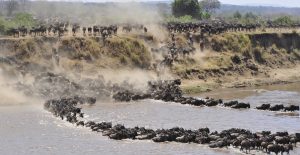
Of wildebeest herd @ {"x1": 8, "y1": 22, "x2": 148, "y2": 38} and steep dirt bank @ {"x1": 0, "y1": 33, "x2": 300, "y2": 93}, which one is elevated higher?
wildebeest herd @ {"x1": 8, "y1": 22, "x2": 148, "y2": 38}

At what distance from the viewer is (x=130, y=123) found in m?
56.9

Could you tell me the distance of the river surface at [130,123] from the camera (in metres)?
46.2

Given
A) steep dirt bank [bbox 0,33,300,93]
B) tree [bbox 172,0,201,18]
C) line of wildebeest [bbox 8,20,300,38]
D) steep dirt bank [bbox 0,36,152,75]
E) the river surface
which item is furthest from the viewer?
tree [bbox 172,0,201,18]

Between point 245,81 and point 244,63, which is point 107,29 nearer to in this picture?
point 244,63

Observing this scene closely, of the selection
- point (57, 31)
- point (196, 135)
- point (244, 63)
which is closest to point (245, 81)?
point (244, 63)

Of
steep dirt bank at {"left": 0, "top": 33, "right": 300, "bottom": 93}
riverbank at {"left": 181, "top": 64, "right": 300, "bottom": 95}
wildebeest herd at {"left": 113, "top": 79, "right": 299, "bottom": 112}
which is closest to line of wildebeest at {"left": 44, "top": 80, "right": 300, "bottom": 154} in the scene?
wildebeest herd at {"left": 113, "top": 79, "right": 299, "bottom": 112}

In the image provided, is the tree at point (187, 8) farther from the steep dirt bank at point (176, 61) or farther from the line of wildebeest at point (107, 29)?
the steep dirt bank at point (176, 61)

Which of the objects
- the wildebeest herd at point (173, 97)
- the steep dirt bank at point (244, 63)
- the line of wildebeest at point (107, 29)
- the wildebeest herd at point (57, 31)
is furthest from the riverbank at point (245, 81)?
the wildebeest herd at point (57, 31)

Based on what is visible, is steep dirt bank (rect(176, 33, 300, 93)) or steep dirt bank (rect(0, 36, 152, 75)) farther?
steep dirt bank (rect(176, 33, 300, 93))

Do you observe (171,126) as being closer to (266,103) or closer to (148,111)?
(148,111)

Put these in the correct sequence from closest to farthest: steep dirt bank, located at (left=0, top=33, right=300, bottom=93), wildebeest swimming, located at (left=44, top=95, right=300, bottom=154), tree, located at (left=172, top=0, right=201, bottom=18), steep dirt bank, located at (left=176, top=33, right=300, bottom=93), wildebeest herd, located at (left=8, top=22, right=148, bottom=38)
Result: wildebeest swimming, located at (left=44, top=95, right=300, bottom=154)
steep dirt bank, located at (left=0, top=33, right=300, bottom=93)
steep dirt bank, located at (left=176, top=33, right=300, bottom=93)
wildebeest herd, located at (left=8, top=22, right=148, bottom=38)
tree, located at (left=172, top=0, right=201, bottom=18)

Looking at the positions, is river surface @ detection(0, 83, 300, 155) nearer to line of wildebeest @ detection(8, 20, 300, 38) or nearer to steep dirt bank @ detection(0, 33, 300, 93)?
steep dirt bank @ detection(0, 33, 300, 93)

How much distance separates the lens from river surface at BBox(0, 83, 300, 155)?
46250mm

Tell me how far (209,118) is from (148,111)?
22.1 ft
